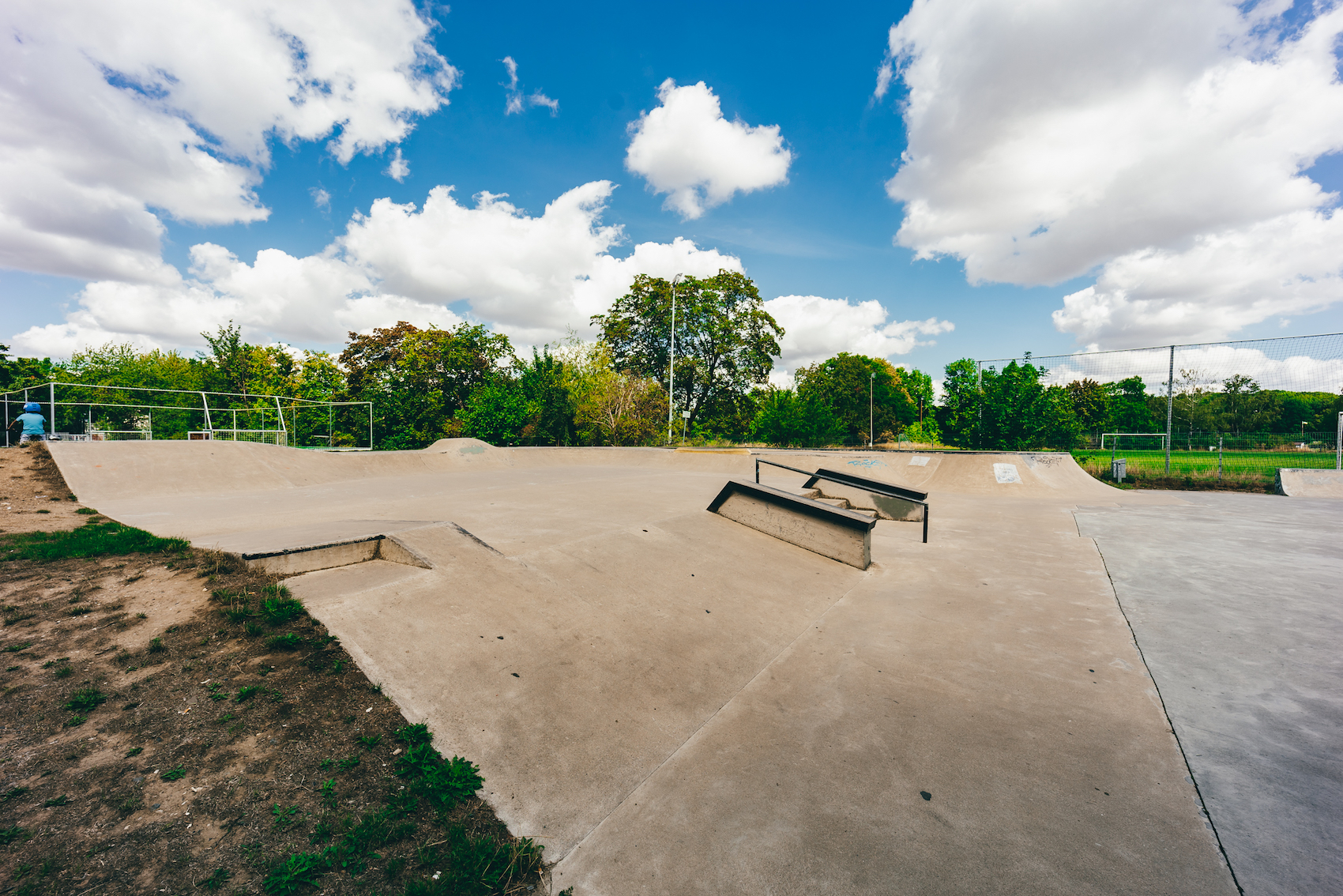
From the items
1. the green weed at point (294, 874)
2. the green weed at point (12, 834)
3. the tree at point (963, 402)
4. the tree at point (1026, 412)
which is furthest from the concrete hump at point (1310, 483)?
the green weed at point (12, 834)

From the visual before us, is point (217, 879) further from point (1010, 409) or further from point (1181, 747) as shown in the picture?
point (1010, 409)

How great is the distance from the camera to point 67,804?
2.28m

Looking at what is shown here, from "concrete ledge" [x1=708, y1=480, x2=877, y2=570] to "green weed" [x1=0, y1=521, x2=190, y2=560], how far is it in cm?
612

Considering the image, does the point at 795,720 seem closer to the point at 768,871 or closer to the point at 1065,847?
the point at 768,871

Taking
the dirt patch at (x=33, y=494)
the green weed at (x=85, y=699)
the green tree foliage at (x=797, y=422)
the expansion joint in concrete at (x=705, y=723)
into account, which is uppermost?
the green tree foliage at (x=797, y=422)

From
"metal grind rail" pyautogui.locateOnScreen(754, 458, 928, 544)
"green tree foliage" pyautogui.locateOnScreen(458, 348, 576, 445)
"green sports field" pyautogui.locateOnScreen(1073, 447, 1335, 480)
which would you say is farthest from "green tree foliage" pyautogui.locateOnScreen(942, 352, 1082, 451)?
"green tree foliage" pyautogui.locateOnScreen(458, 348, 576, 445)

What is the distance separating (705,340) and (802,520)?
25.5m

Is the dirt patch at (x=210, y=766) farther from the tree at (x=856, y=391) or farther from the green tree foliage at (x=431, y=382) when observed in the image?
the tree at (x=856, y=391)

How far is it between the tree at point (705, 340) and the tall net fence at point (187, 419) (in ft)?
48.1

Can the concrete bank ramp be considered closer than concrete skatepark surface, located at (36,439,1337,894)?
No

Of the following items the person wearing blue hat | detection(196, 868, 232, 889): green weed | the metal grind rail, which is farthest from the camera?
the person wearing blue hat

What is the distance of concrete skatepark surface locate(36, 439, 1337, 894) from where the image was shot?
92.0 inches

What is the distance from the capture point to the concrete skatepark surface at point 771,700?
234 centimetres

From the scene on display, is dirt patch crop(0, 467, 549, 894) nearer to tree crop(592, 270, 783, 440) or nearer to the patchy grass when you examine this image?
the patchy grass
